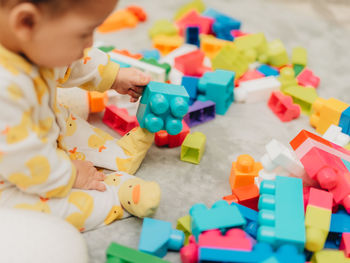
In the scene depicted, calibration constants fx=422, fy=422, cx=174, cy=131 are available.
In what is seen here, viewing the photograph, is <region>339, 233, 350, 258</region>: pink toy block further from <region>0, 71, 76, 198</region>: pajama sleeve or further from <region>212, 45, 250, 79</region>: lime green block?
<region>212, 45, 250, 79</region>: lime green block

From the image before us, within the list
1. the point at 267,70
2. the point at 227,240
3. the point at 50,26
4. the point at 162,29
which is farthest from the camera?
the point at 162,29

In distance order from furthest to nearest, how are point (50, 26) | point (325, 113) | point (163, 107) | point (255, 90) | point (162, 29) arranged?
point (162, 29)
point (255, 90)
point (325, 113)
point (163, 107)
point (50, 26)

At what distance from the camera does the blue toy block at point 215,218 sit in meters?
0.76

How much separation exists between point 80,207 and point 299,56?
920 mm

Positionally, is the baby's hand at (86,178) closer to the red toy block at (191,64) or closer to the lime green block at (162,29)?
the red toy block at (191,64)

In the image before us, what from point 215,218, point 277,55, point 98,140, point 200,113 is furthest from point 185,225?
point 277,55

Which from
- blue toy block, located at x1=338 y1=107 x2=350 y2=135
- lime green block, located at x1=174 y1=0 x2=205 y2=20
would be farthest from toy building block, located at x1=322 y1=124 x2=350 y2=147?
lime green block, located at x1=174 y1=0 x2=205 y2=20

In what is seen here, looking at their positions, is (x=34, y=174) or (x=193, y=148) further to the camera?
(x=193, y=148)

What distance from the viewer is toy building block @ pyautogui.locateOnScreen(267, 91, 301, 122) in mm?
1146

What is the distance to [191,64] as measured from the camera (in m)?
1.27

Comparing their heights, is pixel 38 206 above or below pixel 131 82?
below

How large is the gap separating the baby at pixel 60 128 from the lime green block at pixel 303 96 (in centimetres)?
48

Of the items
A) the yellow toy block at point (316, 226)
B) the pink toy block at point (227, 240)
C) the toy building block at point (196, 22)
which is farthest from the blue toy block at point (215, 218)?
the toy building block at point (196, 22)

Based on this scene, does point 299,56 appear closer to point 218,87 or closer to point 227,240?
point 218,87
